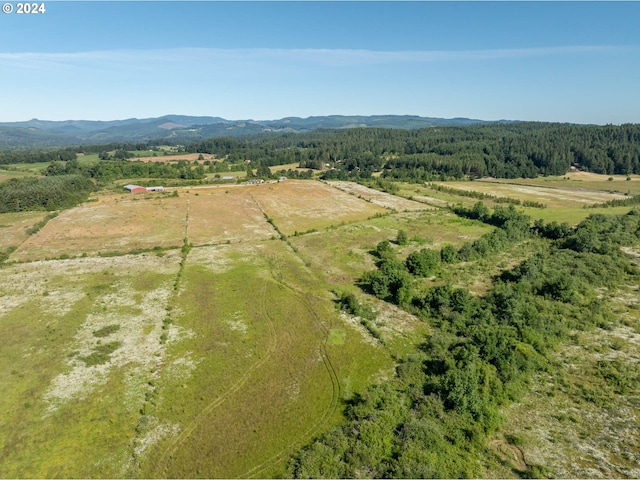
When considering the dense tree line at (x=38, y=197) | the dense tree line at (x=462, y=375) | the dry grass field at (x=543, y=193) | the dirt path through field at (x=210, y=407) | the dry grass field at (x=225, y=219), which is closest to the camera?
the dense tree line at (x=462, y=375)

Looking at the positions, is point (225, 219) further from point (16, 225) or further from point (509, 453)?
point (509, 453)

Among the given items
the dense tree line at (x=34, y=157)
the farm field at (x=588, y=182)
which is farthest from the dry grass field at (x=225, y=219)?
the dense tree line at (x=34, y=157)

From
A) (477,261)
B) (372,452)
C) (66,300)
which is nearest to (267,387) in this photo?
(372,452)

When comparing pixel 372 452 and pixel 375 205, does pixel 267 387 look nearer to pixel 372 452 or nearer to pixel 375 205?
pixel 372 452

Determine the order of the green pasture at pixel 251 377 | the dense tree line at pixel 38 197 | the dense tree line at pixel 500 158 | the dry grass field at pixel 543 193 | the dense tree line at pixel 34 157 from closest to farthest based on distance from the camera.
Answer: the green pasture at pixel 251 377 < the dense tree line at pixel 38 197 < the dry grass field at pixel 543 193 < the dense tree line at pixel 500 158 < the dense tree line at pixel 34 157

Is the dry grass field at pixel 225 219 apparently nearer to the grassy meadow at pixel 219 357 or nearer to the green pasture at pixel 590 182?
the grassy meadow at pixel 219 357

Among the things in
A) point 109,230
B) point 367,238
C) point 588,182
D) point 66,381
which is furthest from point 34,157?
point 588,182
